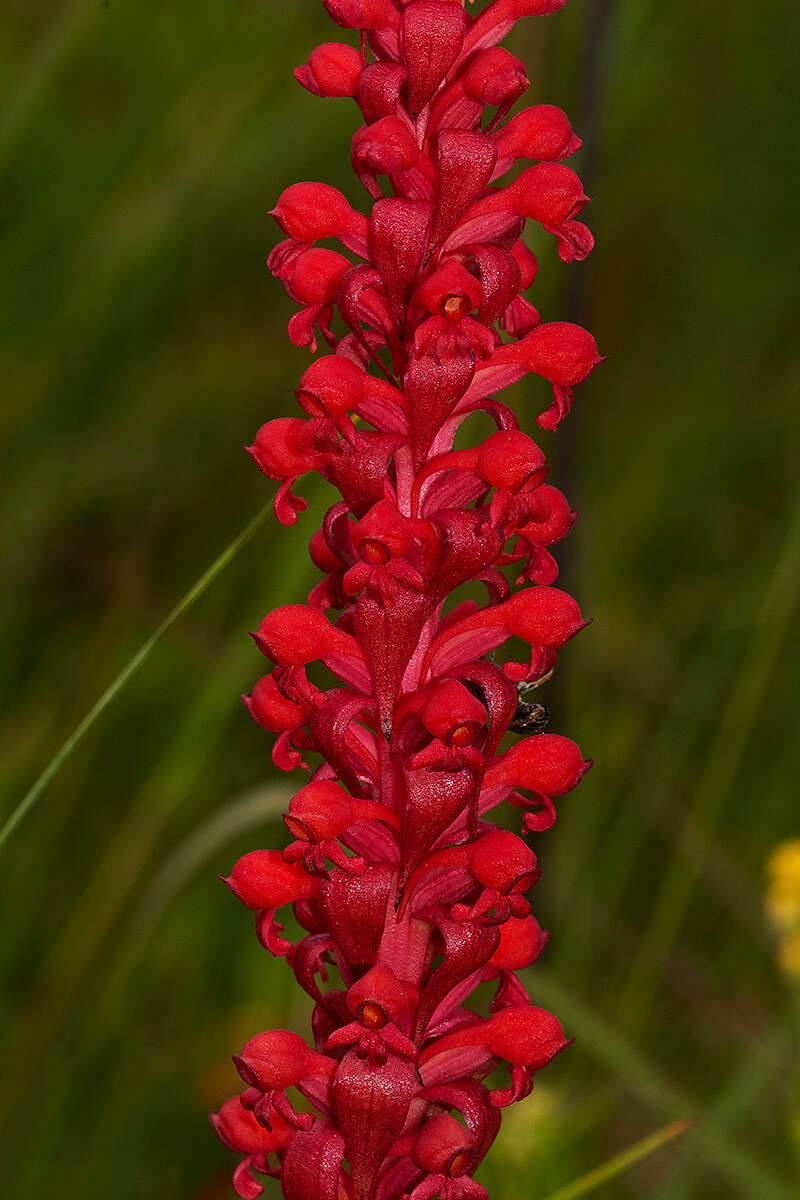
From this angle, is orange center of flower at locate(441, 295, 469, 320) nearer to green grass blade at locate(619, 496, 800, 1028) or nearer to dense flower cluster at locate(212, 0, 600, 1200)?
dense flower cluster at locate(212, 0, 600, 1200)

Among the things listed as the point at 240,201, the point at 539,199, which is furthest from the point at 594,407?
the point at 539,199

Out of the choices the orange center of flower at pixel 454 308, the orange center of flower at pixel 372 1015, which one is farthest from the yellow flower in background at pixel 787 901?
the orange center of flower at pixel 454 308

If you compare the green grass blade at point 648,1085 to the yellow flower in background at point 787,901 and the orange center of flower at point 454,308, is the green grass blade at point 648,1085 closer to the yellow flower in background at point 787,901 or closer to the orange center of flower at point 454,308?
the yellow flower in background at point 787,901

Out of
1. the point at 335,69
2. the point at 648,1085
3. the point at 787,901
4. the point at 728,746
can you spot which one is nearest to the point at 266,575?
the point at 728,746

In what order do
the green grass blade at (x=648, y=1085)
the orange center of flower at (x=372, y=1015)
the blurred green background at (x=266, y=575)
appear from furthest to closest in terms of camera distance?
1. the blurred green background at (x=266, y=575)
2. the green grass blade at (x=648, y=1085)
3. the orange center of flower at (x=372, y=1015)

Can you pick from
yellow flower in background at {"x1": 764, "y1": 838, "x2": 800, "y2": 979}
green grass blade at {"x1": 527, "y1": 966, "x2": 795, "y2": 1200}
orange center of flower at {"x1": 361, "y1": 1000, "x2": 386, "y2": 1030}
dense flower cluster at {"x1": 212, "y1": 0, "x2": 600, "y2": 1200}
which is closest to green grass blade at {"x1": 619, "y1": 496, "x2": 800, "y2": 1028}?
yellow flower in background at {"x1": 764, "y1": 838, "x2": 800, "y2": 979}

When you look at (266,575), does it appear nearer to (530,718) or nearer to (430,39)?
(530,718)
